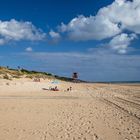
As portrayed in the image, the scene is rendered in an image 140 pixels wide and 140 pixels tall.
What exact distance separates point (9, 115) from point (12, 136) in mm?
4021

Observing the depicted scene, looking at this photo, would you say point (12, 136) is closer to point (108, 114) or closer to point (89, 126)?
point (89, 126)

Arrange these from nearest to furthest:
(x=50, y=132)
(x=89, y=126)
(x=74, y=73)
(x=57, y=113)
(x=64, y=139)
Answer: (x=64, y=139), (x=50, y=132), (x=89, y=126), (x=57, y=113), (x=74, y=73)

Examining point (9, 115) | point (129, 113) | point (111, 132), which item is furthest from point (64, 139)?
point (129, 113)

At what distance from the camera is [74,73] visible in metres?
58.3

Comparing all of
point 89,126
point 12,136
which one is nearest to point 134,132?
point 89,126

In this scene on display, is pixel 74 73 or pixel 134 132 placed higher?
pixel 74 73

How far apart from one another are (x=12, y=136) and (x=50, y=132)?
135 centimetres

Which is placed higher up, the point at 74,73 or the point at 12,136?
the point at 74,73

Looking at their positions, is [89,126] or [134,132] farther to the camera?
[89,126]

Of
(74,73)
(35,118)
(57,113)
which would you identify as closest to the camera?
(35,118)

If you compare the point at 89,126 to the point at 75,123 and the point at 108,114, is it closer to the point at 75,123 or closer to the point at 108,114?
the point at 75,123

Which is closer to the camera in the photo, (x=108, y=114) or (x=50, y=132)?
(x=50, y=132)

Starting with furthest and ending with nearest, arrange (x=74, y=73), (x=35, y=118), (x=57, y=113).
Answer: (x=74, y=73)
(x=57, y=113)
(x=35, y=118)

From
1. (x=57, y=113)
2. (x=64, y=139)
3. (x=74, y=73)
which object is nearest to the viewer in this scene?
(x=64, y=139)
